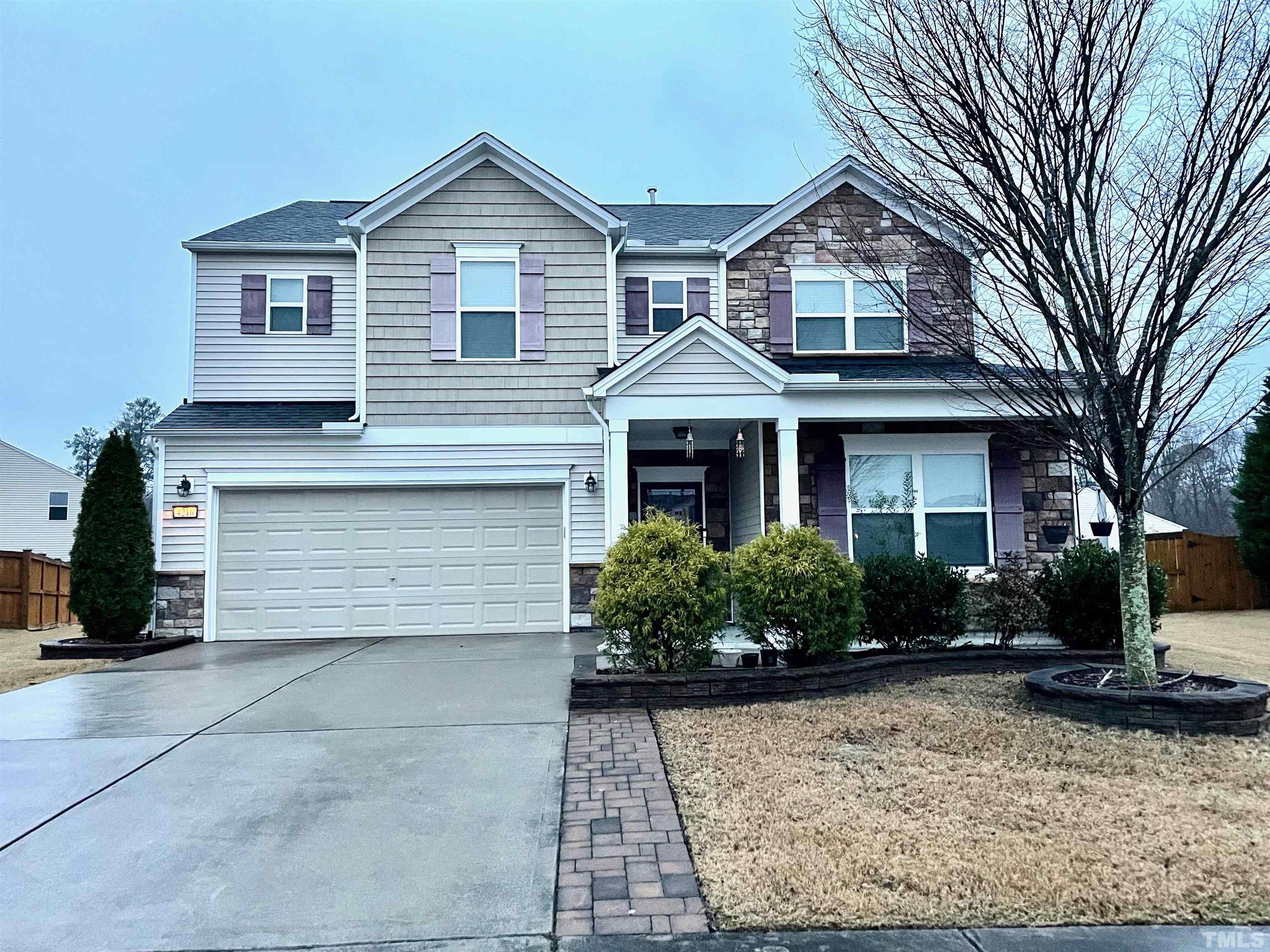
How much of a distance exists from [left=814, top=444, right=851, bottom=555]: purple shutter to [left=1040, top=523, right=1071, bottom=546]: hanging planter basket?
2439 millimetres

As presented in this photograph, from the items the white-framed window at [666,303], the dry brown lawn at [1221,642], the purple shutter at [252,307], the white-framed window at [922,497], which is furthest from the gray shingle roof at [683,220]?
the dry brown lawn at [1221,642]

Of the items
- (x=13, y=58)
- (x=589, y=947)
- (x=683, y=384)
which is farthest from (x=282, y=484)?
(x=13, y=58)

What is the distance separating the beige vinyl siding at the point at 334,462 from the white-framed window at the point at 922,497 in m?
3.42

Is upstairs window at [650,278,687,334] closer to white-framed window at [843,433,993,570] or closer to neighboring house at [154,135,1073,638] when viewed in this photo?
neighboring house at [154,135,1073,638]

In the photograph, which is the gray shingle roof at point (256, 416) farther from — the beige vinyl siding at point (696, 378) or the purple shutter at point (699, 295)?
the purple shutter at point (699, 295)

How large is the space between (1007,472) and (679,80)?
57.1ft

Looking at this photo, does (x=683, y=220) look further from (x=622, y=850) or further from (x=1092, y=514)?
(x=622, y=850)

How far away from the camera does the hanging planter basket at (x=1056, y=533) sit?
33.3 feet

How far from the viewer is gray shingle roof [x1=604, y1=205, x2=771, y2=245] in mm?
12305

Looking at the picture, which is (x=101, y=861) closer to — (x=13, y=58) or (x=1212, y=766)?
(x=1212, y=766)

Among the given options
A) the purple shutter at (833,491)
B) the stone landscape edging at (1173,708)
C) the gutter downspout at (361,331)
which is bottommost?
the stone landscape edging at (1173,708)

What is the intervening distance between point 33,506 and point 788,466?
103ft

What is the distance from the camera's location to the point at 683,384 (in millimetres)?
9680

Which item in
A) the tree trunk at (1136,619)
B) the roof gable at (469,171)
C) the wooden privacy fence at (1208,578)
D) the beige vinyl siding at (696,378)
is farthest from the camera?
the wooden privacy fence at (1208,578)
